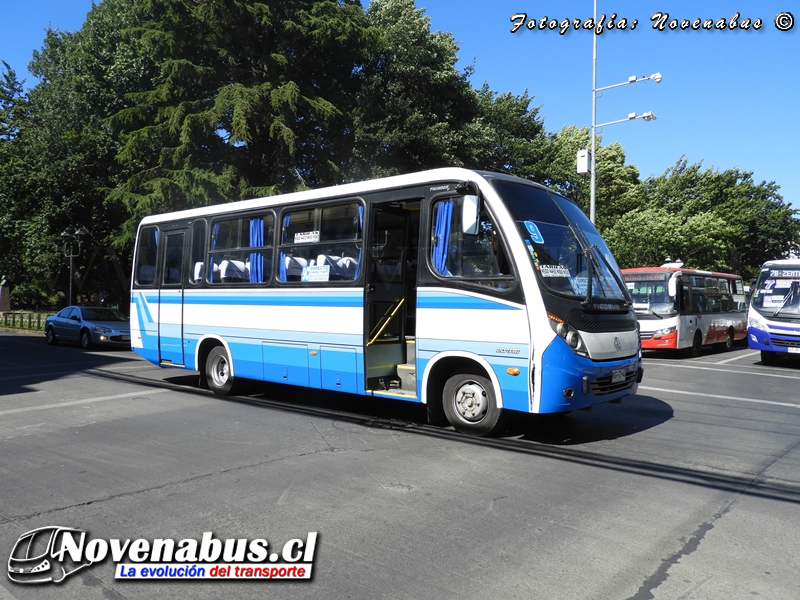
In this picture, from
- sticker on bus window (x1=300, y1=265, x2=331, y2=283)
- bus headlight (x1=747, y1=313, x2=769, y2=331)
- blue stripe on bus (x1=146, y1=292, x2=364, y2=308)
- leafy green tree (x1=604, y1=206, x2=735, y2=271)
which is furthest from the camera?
leafy green tree (x1=604, y1=206, x2=735, y2=271)

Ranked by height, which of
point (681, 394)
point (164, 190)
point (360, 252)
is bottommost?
point (681, 394)

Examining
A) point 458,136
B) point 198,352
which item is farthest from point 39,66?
point 198,352

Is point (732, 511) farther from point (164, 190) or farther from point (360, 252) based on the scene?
point (164, 190)

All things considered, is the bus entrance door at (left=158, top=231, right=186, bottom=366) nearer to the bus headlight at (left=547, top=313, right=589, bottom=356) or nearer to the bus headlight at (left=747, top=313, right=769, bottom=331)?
the bus headlight at (left=547, top=313, right=589, bottom=356)

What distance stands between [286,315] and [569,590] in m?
6.90

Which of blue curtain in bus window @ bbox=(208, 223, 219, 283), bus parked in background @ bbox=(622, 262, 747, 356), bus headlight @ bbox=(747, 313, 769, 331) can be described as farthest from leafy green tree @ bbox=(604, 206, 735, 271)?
blue curtain in bus window @ bbox=(208, 223, 219, 283)

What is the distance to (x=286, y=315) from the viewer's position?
1004cm

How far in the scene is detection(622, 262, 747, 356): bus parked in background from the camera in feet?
63.4

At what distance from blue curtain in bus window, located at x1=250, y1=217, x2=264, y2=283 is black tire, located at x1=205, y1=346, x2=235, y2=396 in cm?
151

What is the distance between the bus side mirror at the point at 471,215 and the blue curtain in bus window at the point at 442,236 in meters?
0.29

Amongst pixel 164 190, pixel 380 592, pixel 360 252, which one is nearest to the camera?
pixel 380 592

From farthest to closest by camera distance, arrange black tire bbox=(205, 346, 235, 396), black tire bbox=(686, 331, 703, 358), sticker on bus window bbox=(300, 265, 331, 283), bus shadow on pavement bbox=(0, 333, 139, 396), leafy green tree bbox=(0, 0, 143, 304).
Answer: leafy green tree bbox=(0, 0, 143, 304) < black tire bbox=(686, 331, 703, 358) < bus shadow on pavement bbox=(0, 333, 139, 396) < black tire bbox=(205, 346, 235, 396) < sticker on bus window bbox=(300, 265, 331, 283)

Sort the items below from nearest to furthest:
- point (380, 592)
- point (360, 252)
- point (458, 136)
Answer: point (380, 592) → point (360, 252) → point (458, 136)

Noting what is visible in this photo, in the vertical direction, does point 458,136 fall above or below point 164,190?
above
